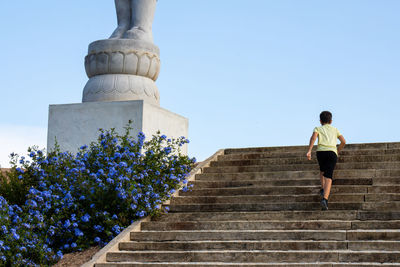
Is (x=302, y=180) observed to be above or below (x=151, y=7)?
below

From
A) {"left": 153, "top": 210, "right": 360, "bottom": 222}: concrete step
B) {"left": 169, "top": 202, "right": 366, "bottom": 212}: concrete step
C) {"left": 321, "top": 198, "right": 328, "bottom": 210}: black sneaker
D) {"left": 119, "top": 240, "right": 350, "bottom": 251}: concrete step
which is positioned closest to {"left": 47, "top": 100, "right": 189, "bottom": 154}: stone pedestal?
{"left": 169, "top": 202, "right": 366, "bottom": 212}: concrete step

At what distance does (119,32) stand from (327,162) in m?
6.91

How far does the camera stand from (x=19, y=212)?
391 inches

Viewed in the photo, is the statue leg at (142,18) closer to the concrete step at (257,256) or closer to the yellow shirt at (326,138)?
the yellow shirt at (326,138)

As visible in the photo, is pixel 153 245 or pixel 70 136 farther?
pixel 70 136

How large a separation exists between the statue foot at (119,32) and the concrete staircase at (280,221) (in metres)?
4.55

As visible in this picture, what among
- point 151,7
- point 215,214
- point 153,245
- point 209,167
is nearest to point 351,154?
point 209,167

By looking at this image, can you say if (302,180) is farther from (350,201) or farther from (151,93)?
(151,93)

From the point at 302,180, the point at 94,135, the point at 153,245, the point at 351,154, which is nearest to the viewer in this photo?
the point at 153,245

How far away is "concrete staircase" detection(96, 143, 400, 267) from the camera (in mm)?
8188

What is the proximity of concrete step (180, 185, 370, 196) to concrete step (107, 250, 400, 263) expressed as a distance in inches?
81.2

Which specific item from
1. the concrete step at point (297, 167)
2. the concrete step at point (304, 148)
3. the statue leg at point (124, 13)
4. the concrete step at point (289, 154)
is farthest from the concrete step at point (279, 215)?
the statue leg at point (124, 13)

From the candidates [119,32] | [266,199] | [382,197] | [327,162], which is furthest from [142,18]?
[382,197]

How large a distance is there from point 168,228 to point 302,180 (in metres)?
2.51
